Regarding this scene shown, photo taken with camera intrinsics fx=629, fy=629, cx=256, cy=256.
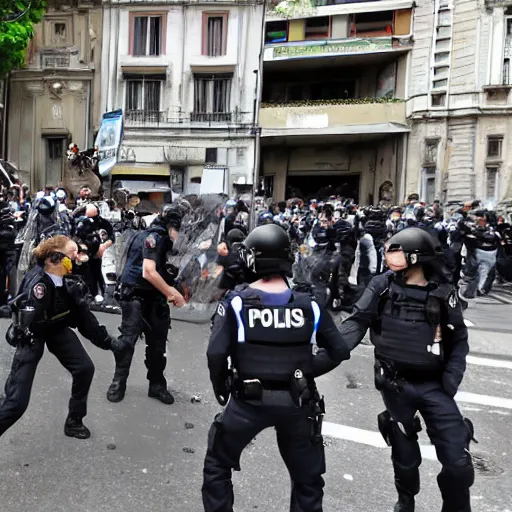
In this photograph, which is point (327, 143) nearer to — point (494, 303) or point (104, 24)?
point (104, 24)

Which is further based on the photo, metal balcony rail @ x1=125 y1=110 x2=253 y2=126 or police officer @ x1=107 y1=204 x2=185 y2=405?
metal balcony rail @ x1=125 y1=110 x2=253 y2=126

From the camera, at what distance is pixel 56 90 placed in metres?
28.5

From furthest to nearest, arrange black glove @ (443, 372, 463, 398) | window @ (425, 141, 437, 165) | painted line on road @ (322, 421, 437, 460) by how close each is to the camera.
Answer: window @ (425, 141, 437, 165)
painted line on road @ (322, 421, 437, 460)
black glove @ (443, 372, 463, 398)

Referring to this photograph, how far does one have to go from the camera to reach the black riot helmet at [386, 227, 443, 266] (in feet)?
12.1

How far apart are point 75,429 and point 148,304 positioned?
1369 millimetres

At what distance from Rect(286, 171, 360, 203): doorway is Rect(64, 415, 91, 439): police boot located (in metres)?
26.7

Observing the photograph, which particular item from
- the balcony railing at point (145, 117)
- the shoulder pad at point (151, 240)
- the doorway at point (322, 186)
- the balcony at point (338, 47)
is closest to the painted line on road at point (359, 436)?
the shoulder pad at point (151, 240)

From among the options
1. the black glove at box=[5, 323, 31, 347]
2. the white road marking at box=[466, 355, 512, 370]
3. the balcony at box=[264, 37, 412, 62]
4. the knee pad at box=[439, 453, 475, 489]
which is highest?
the balcony at box=[264, 37, 412, 62]

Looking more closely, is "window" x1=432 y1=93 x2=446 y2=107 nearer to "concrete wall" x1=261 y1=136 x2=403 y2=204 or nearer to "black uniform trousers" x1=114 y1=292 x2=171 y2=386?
"concrete wall" x1=261 y1=136 x2=403 y2=204

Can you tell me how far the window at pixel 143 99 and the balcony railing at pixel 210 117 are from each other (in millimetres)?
1631

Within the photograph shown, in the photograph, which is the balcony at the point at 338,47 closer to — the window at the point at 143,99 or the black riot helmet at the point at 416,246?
the window at the point at 143,99

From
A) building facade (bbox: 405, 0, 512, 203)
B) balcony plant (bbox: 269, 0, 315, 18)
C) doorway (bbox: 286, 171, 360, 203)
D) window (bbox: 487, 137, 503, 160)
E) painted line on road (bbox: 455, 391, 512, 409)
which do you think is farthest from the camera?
doorway (bbox: 286, 171, 360, 203)

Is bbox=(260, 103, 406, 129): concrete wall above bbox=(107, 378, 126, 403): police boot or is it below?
above

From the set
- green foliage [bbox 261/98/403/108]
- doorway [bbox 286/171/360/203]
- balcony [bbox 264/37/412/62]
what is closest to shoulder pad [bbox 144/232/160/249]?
green foliage [bbox 261/98/403/108]
